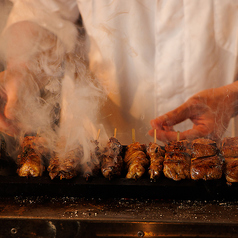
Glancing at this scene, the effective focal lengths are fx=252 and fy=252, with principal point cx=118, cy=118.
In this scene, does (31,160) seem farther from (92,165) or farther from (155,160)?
(155,160)

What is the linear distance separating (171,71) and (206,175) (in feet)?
5.26

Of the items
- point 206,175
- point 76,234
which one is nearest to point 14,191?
point 76,234

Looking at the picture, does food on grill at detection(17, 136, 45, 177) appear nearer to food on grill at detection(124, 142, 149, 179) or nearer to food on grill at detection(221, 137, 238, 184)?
food on grill at detection(124, 142, 149, 179)

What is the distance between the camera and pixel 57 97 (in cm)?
338

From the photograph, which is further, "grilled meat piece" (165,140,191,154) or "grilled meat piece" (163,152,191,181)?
"grilled meat piece" (165,140,191,154)

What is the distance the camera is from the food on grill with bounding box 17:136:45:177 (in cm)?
217

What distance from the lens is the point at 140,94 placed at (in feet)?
11.1

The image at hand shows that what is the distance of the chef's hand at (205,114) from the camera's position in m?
3.19

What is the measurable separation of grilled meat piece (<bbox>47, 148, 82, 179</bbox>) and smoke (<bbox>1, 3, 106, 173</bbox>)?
18 cm

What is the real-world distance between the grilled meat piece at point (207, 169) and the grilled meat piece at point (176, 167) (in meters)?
0.05

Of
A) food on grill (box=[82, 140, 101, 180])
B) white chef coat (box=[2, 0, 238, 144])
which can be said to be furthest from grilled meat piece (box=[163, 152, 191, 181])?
white chef coat (box=[2, 0, 238, 144])

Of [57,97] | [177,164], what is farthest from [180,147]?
[57,97]

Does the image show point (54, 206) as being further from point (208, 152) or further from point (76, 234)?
point (208, 152)

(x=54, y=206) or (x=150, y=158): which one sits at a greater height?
(x=150, y=158)
